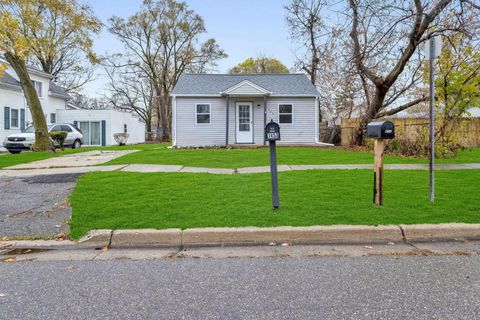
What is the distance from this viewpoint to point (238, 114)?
20516 millimetres

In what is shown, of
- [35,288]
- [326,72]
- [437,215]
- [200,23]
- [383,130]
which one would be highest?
[200,23]

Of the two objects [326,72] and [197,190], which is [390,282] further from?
[326,72]

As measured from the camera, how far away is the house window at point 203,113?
20.3 meters

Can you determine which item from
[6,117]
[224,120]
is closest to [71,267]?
[224,120]

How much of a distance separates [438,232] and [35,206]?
643 centimetres

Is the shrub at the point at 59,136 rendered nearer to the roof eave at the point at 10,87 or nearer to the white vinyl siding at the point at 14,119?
the roof eave at the point at 10,87

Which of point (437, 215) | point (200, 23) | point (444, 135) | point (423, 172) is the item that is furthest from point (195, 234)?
point (200, 23)

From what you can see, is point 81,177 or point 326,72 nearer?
point 81,177

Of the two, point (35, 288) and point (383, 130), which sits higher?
point (383, 130)

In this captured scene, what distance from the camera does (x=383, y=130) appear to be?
5.47 metres

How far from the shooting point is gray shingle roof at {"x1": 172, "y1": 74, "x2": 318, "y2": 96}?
20.4 metres

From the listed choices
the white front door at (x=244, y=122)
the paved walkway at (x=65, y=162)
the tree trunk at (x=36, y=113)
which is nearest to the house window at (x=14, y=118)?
the tree trunk at (x=36, y=113)

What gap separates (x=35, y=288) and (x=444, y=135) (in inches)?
524

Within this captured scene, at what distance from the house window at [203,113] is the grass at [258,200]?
11770 mm
